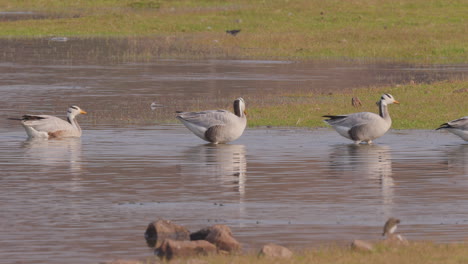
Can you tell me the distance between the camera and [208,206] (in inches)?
625

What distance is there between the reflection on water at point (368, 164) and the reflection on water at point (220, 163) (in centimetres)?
180

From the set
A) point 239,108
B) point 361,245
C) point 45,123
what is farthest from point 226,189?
point 45,123

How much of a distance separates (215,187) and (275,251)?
18.9 feet

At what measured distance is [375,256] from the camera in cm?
1205

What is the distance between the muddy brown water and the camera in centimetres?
1380

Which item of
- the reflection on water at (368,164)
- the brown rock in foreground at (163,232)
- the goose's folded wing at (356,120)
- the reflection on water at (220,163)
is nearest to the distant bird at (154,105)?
the reflection on water at (220,163)

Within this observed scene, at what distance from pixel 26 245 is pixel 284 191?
17.1 feet

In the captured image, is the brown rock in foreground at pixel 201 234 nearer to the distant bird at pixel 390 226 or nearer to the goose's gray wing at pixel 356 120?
the distant bird at pixel 390 226

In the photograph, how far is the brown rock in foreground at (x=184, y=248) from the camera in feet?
40.9

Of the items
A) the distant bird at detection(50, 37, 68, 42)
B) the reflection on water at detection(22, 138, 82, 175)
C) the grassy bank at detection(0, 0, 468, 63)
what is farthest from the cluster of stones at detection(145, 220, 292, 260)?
the distant bird at detection(50, 37, 68, 42)

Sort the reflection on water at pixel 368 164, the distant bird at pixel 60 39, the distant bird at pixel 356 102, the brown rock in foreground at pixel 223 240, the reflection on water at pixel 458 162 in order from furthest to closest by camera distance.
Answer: the distant bird at pixel 60 39, the distant bird at pixel 356 102, the reflection on water at pixel 458 162, the reflection on water at pixel 368 164, the brown rock in foreground at pixel 223 240

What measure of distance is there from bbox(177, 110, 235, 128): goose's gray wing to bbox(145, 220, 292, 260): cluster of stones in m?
9.87

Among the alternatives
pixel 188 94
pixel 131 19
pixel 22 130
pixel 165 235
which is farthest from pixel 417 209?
pixel 131 19

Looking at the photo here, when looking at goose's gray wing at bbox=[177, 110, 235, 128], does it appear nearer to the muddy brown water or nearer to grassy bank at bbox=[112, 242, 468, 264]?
the muddy brown water
